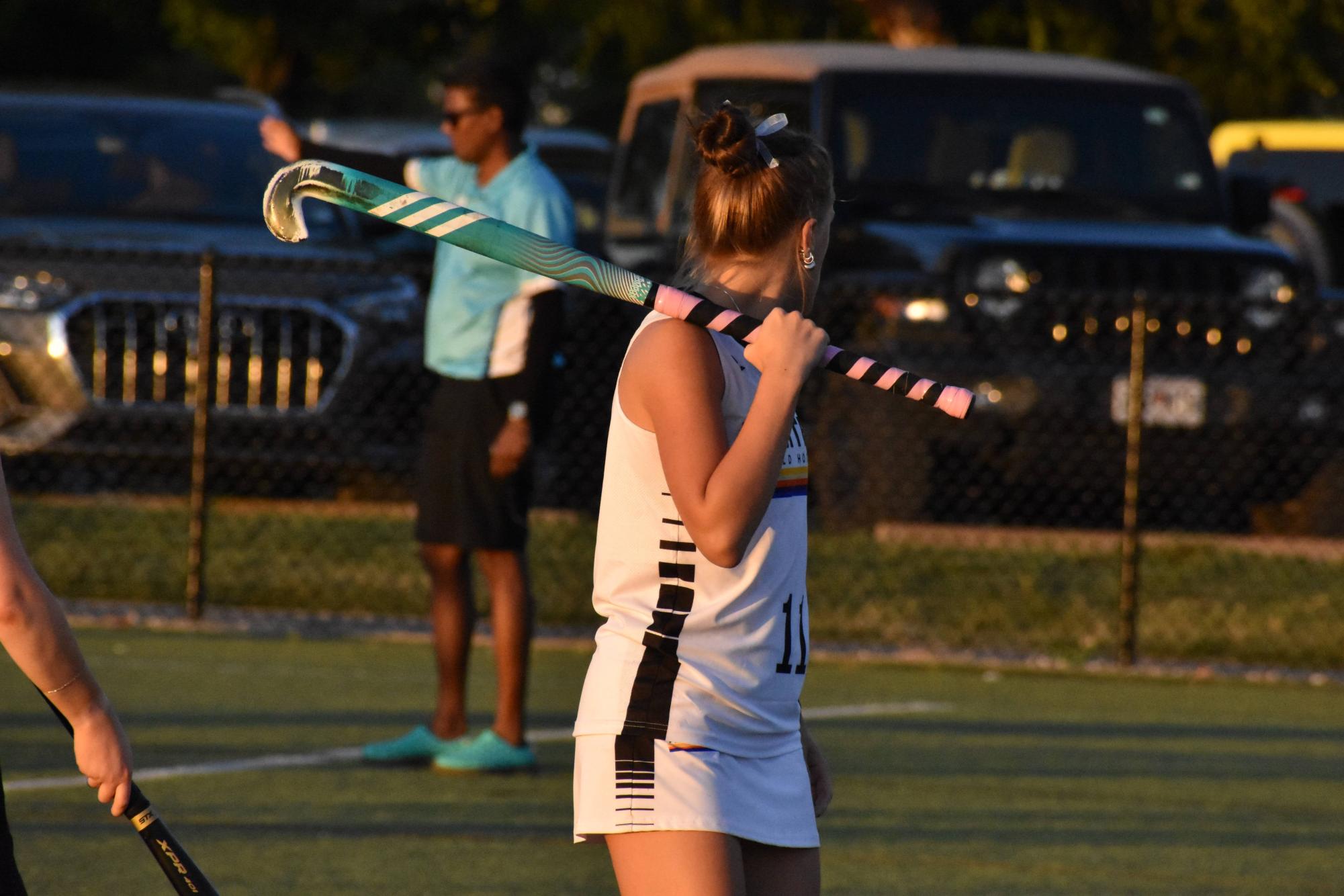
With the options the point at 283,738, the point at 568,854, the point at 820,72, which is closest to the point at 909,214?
the point at 820,72

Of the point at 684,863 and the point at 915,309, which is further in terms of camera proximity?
the point at 915,309

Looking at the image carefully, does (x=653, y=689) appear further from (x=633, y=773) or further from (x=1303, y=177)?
(x=1303, y=177)

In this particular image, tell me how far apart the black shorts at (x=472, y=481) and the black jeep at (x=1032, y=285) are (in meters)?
4.23

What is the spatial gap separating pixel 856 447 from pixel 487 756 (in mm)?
5261

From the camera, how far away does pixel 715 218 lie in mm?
3320

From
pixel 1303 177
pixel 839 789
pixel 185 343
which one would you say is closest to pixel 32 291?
pixel 185 343

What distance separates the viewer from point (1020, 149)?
12.3 meters

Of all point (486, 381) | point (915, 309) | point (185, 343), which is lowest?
point (185, 343)

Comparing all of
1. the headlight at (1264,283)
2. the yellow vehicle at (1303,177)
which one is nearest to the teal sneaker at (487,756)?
the headlight at (1264,283)

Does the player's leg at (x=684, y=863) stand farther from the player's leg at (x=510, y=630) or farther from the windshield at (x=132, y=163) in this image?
the windshield at (x=132, y=163)

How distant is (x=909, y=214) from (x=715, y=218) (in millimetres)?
8613

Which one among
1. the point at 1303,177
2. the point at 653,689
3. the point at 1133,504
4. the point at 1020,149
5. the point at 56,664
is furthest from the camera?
the point at 1303,177

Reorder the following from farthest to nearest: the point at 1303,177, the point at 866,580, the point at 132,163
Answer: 1. the point at 1303,177
2. the point at 132,163
3. the point at 866,580

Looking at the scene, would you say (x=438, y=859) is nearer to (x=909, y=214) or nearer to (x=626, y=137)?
(x=909, y=214)
